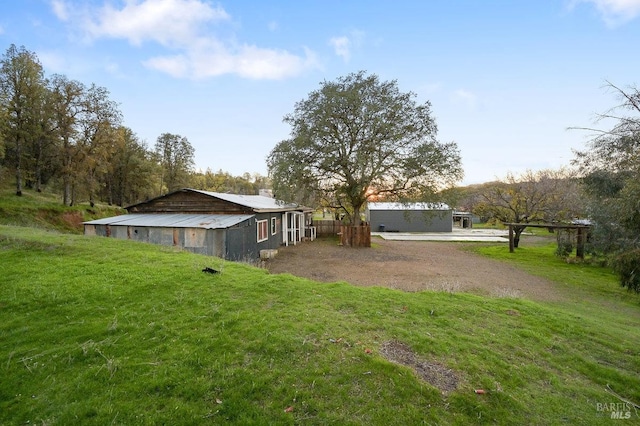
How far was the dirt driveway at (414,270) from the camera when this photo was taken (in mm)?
8800

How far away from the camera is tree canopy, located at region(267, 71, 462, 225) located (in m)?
17.0

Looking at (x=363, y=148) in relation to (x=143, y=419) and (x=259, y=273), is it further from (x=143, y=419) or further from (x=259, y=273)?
(x=143, y=419)


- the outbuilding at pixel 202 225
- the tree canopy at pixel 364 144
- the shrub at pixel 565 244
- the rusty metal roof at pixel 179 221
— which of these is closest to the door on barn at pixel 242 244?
the outbuilding at pixel 202 225

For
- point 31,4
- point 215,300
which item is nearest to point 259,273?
point 215,300

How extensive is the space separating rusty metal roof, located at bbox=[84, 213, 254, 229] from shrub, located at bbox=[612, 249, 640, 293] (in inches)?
415

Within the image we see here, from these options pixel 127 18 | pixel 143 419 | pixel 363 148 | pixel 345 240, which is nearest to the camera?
pixel 143 419

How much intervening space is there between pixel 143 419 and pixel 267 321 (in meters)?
1.90

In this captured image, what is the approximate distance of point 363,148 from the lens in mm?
17609

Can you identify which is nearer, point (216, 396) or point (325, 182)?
point (216, 396)

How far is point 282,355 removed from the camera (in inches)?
136

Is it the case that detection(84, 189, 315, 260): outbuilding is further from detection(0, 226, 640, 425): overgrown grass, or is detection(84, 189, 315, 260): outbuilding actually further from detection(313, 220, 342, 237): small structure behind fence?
detection(313, 220, 342, 237): small structure behind fence

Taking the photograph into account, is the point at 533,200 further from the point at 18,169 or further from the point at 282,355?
the point at 18,169

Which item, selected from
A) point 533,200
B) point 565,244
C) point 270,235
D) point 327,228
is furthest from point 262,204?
point 533,200

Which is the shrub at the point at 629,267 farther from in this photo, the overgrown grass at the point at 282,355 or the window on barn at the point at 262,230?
the window on barn at the point at 262,230
